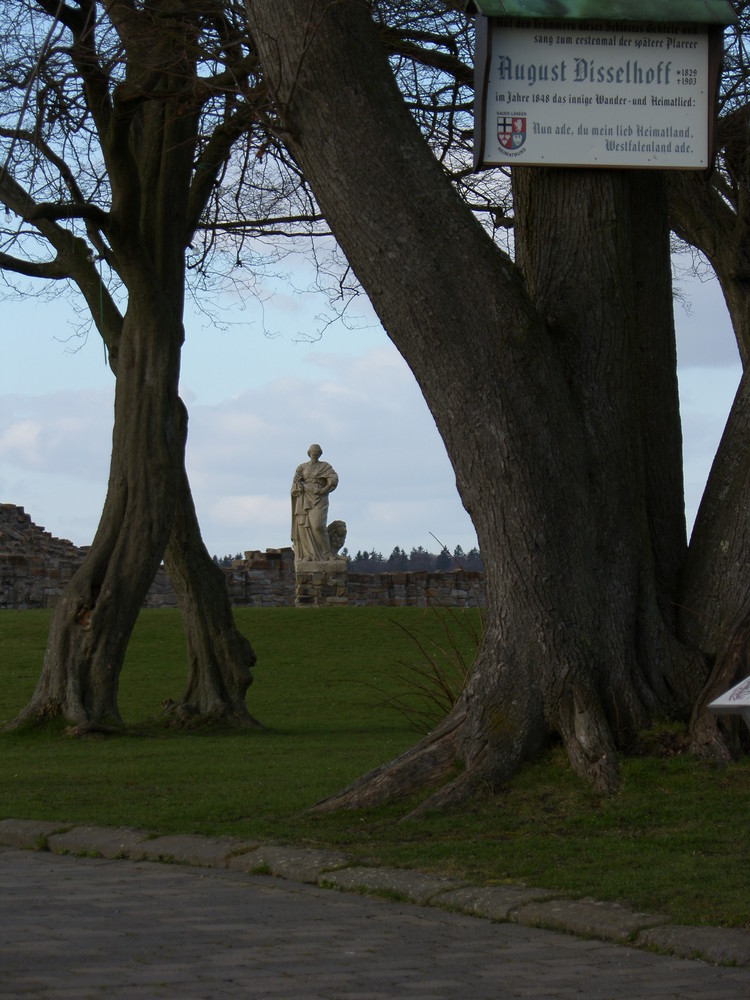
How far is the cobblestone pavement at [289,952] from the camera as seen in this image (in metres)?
4.79

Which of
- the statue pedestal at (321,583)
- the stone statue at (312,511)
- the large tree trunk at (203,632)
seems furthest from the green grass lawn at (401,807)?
the stone statue at (312,511)

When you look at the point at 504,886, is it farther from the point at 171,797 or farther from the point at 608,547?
the point at 171,797

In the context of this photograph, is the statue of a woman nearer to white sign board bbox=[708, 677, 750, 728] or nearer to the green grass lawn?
the green grass lawn

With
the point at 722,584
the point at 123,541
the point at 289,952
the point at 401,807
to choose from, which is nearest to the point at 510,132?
the point at 722,584

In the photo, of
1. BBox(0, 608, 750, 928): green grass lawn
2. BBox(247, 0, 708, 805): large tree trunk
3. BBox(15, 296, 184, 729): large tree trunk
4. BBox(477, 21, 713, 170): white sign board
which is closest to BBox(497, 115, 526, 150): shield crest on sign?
BBox(477, 21, 713, 170): white sign board

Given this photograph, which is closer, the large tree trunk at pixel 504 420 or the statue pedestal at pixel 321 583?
the large tree trunk at pixel 504 420

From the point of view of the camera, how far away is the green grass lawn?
635 cm

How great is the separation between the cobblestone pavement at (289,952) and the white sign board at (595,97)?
4262mm

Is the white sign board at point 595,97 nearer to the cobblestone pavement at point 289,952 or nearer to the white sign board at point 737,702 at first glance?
the cobblestone pavement at point 289,952

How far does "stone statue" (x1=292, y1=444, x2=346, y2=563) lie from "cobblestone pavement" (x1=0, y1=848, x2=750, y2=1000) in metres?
26.0

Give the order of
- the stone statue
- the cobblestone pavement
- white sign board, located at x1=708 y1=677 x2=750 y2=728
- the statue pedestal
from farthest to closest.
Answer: the stone statue → the statue pedestal → the cobblestone pavement → white sign board, located at x1=708 y1=677 x2=750 y2=728

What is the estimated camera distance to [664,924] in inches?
215

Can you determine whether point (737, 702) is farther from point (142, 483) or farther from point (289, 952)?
point (142, 483)

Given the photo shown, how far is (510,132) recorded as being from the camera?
8000 millimetres
